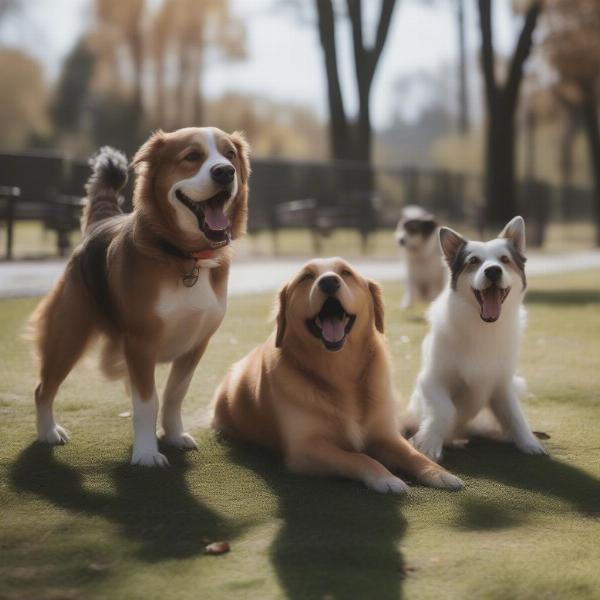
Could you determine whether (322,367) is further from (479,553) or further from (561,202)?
(561,202)

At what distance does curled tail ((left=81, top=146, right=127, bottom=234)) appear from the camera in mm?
5168

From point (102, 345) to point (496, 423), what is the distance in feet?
7.27

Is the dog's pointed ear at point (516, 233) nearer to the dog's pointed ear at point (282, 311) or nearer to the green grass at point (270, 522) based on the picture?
the green grass at point (270, 522)

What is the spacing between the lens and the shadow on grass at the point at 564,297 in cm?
1188

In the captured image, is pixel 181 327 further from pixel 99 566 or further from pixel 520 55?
pixel 520 55

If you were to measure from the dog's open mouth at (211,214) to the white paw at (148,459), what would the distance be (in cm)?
105

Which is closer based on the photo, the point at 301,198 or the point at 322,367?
the point at 322,367

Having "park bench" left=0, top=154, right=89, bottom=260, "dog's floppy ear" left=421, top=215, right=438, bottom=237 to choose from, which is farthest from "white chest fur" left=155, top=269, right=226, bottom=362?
"park bench" left=0, top=154, right=89, bottom=260

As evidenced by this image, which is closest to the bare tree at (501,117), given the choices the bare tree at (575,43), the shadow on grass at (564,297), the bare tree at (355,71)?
the bare tree at (575,43)

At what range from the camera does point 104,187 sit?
520 centimetres

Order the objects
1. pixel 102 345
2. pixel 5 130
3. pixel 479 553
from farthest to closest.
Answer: pixel 5 130
pixel 102 345
pixel 479 553

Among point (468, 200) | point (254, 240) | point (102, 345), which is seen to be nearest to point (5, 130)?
point (468, 200)

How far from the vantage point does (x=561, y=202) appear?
118ft

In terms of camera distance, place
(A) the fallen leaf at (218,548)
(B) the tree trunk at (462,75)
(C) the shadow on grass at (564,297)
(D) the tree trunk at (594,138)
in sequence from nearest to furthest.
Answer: (A) the fallen leaf at (218,548) < (C) the shadow on grass at (564,297) < (D) the tree trunk at (594,138) < (B) the tree trunk at (462,75)
